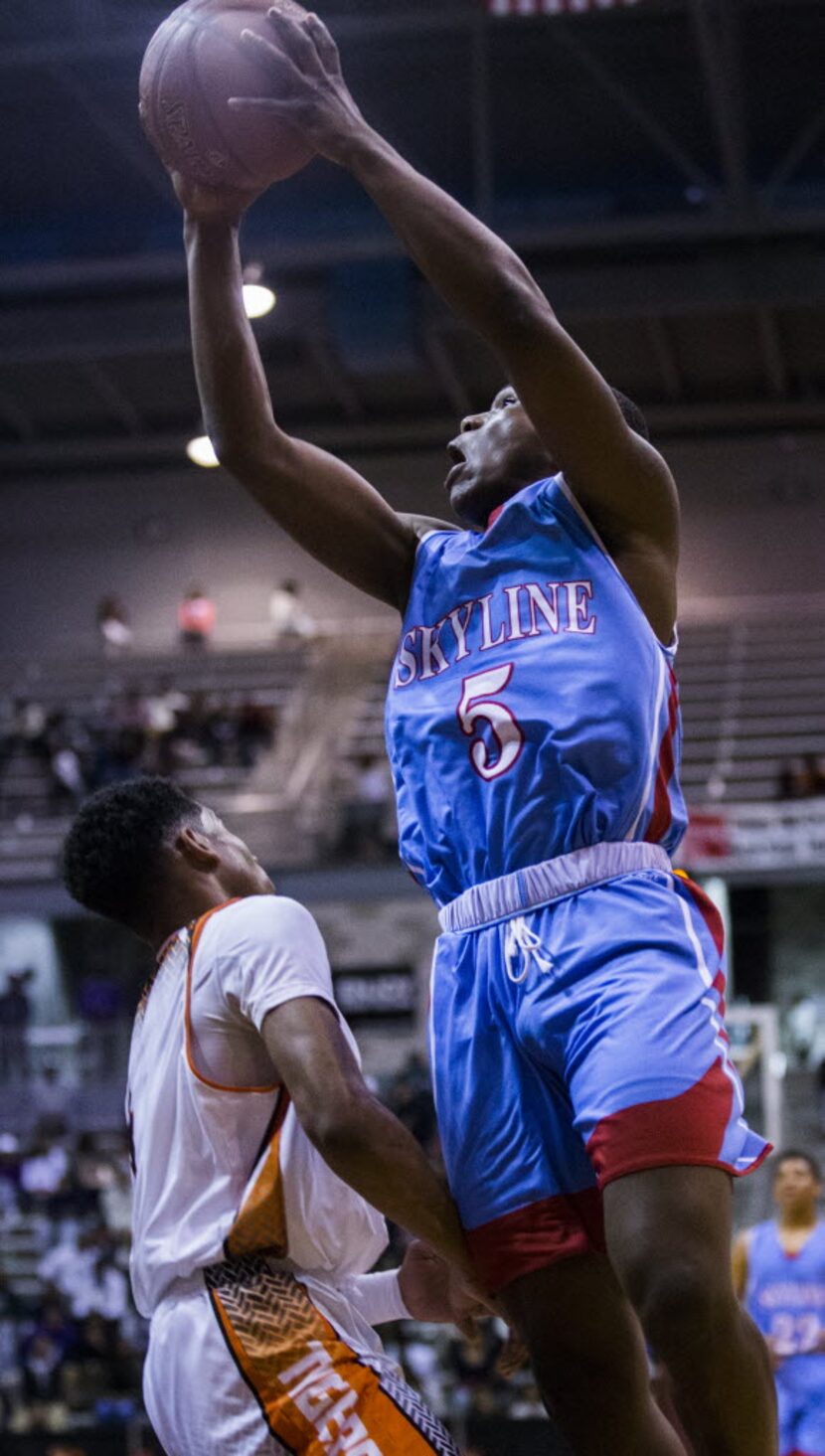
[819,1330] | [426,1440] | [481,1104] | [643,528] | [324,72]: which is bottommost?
[819,1330]

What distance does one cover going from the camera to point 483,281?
3027 mm

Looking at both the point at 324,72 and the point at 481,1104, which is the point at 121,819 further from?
the point at 324,72

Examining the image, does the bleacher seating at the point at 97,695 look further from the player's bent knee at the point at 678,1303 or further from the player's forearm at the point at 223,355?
the player's bent knee at the point at 678,1303

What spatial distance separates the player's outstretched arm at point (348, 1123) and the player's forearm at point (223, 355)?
1088 mm

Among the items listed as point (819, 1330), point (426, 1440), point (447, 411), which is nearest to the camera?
point (426, 1440)

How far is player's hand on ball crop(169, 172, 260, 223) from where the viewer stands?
3.39m

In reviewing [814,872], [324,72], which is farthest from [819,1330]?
[814,872]

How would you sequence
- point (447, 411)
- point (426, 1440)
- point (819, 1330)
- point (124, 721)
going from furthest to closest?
point (447, 411), point (124, 721), point (819, 1330), point (426, 1440)

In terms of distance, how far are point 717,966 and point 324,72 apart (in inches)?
61.1

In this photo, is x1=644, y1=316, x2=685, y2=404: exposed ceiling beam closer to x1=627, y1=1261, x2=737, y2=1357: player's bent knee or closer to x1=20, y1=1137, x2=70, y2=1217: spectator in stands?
x1=20, y1=1137, x2=70, y2=1217: spectator in stands

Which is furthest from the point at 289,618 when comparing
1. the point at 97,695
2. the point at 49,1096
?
the point at 49,1096

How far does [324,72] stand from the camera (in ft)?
10.3

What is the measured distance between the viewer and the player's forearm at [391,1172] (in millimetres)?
2811

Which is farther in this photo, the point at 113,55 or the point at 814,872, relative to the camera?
the point at 113,55
